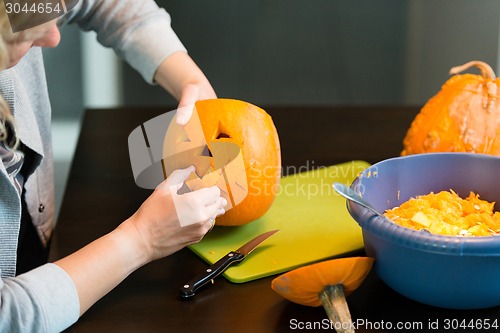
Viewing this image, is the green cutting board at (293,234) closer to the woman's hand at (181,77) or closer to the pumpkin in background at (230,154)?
the pumpkin in background at (230,154)

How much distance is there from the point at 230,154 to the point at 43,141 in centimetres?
42

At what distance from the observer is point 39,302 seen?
0.87 metres

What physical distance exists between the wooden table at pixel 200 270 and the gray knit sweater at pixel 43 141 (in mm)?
52

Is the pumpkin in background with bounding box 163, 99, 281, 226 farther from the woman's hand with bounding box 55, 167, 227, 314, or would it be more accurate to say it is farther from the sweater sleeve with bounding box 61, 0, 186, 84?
the sweater sleeve with bounding box 61, 0, 186, 84

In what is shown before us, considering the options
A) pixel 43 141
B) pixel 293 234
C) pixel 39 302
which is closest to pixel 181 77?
pixel 43 141

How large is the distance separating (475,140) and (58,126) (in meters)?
1.84

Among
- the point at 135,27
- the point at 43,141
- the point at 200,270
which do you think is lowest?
the point at 200,270

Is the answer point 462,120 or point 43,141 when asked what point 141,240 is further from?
point 462,120

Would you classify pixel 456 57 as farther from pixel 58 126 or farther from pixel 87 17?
pixel 87 17

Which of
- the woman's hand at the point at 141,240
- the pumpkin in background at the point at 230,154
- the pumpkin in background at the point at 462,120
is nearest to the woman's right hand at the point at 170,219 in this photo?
the woman's hand at the point at 141,240

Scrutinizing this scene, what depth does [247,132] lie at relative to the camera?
114 cm

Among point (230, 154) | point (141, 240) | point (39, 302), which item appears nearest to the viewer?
point (39, 302)

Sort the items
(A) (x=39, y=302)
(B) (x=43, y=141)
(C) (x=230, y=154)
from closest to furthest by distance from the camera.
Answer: (A) (x=39, y=302) → (C) (x=230, y=154) → (B) (x=43, y=141)

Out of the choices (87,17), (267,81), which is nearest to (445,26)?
(267,81)
